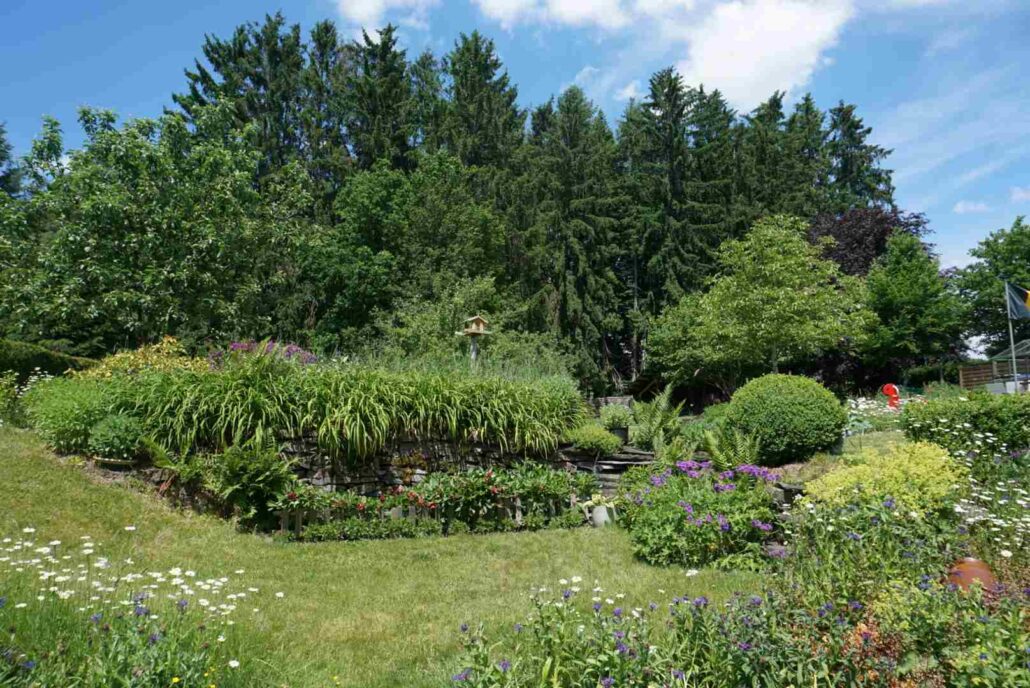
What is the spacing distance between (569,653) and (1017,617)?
6.22 ft

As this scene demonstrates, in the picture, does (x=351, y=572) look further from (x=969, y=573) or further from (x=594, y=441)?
(x=969, y=573)

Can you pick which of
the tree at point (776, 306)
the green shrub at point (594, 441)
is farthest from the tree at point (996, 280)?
the green shrub at point (594, 441)

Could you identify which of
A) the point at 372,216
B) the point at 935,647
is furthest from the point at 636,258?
the point at 935,647

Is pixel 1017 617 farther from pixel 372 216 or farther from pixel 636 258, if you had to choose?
pixel 636 258

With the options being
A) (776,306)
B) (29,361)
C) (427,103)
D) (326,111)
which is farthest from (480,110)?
(29,361)

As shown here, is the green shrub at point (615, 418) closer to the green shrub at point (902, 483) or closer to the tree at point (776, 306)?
the green shrub at point (902, 483)

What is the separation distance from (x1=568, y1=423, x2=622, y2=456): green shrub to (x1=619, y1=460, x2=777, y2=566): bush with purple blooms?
7.32ft

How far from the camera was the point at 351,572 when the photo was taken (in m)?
5.34

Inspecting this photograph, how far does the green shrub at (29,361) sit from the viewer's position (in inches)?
420

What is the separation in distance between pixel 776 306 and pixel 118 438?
1625 centimetres

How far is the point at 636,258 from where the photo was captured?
28.0 m

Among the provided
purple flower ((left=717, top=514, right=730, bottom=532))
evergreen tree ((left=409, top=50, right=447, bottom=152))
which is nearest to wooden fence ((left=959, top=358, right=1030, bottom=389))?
purple flower ((left=717, top=514, right=730, bottom=532))

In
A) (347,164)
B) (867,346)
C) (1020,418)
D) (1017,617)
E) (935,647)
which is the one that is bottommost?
(935,647)

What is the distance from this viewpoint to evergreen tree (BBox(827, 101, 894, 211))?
112ft
